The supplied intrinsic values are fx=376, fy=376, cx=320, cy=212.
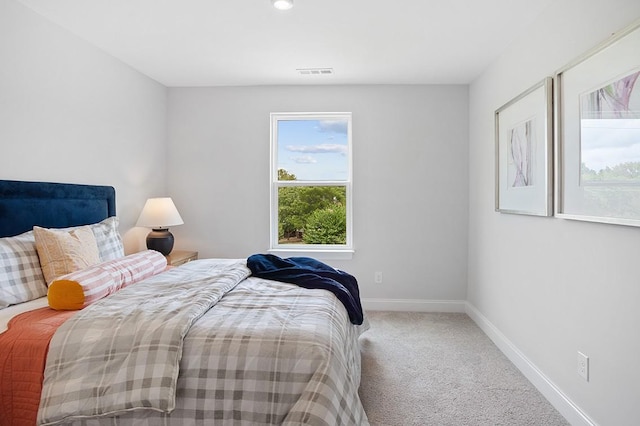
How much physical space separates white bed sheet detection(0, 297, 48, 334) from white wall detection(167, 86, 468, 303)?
215 cm

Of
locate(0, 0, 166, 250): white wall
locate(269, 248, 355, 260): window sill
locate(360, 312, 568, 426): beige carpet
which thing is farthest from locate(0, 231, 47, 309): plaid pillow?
locate(269, 248, 355, 260): window sill

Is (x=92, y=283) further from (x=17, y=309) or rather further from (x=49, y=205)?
(x=49, y=205)

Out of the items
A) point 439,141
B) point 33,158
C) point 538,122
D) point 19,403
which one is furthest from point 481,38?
point 19,403

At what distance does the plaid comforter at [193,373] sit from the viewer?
1442 millimetres

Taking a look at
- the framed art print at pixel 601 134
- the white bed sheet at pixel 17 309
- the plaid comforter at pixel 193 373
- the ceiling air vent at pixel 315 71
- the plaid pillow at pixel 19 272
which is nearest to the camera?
the plaid comforter at pixel 193 373

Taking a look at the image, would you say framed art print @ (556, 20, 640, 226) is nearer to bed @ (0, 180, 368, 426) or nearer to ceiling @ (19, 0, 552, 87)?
ceiling @ (19, 0, 552, 87)

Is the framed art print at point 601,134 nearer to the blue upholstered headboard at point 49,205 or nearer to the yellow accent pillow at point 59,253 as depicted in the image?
the yellow accent pillow at point 59,253

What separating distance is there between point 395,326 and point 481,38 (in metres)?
2.52

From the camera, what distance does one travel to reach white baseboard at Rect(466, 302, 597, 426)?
1.98 metres

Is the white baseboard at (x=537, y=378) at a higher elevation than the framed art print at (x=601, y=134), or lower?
lower

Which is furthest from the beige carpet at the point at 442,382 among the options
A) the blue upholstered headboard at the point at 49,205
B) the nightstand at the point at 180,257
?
the blue upholstered headboard at the point at 49,205

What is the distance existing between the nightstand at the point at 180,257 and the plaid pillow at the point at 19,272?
1221 millimetres

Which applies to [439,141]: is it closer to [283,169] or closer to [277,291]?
[283,169]

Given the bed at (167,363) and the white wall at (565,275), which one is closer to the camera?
the bed at (167,363)
